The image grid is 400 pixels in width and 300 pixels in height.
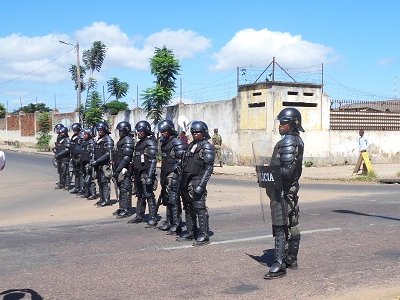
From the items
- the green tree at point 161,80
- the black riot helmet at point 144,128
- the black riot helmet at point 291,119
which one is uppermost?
the green tree at point 161,80

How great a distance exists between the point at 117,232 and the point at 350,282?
14.8ft

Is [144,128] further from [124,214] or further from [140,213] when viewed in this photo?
[124,214]

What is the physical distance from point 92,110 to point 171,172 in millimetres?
29060

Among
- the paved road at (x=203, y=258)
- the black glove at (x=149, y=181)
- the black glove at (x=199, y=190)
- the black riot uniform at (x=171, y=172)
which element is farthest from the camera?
the black glove at (x=149, y=181)

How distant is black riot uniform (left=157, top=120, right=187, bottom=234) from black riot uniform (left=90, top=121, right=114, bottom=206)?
3204 millimetres

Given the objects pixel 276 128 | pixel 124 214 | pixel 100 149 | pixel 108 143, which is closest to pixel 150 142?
pixel 124 214

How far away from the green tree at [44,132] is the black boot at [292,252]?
38.3m

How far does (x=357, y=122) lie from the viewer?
26000 millimetres

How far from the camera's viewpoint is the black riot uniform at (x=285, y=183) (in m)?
6.29

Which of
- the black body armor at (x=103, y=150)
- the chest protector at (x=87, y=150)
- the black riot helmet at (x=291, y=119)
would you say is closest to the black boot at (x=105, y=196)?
the black body armor at (x=103, y=150)

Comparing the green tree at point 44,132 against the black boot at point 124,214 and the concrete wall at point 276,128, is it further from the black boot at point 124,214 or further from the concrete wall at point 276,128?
the black boot at point 124,214

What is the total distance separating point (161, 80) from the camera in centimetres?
2930

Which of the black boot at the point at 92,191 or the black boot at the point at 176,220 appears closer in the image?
the black boot at the point at 176,220

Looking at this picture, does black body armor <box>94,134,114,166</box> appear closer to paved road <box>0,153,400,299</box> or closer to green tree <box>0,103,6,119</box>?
paved road <box>0,153,400,299</box>
